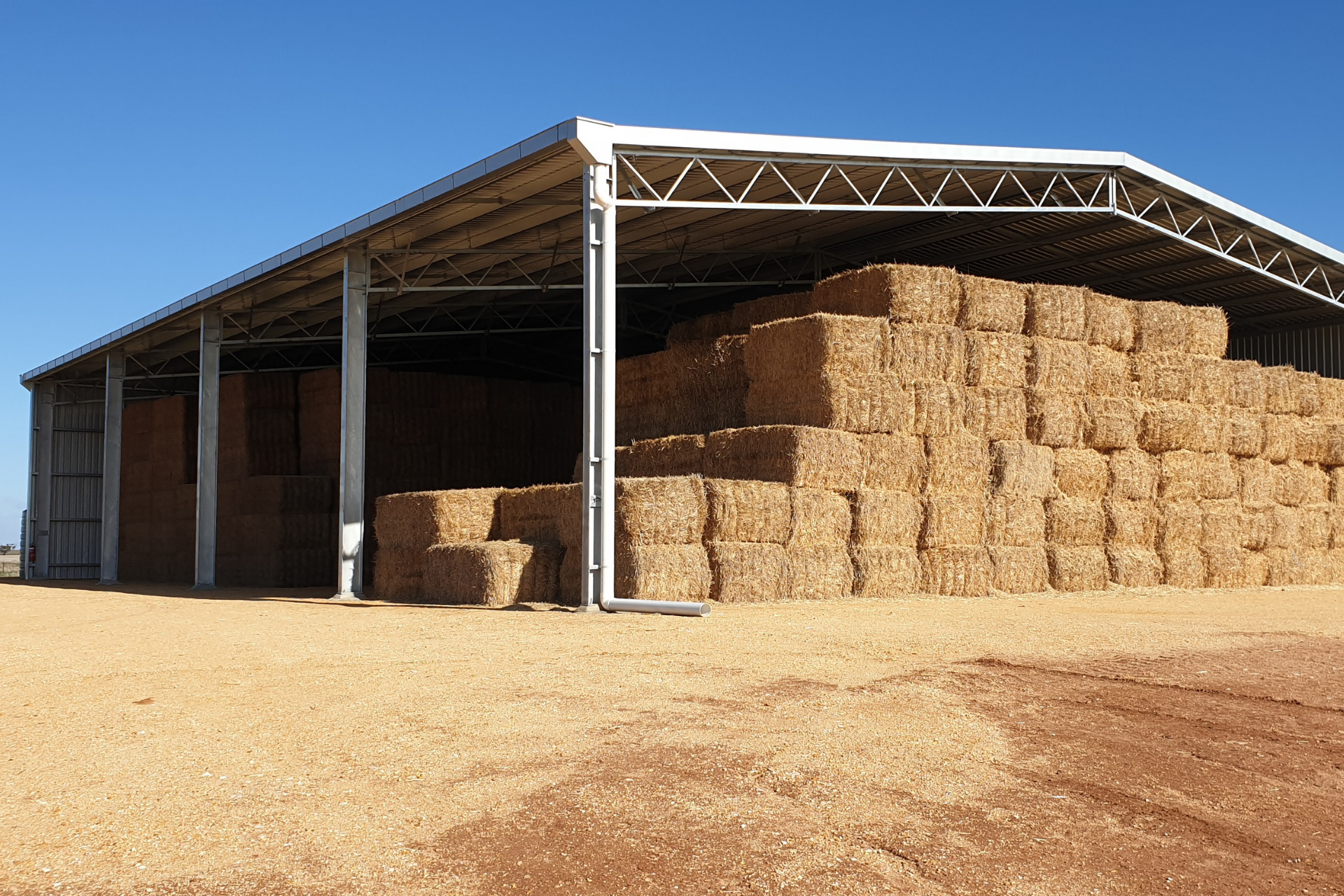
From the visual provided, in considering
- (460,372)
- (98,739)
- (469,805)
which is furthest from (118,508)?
(469,805)

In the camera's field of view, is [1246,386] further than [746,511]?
Yes

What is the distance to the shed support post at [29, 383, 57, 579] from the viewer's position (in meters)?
34.3

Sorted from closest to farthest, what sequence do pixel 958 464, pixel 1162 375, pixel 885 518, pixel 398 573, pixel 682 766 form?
pixel 682 766, pixel 885 518, pixel 958 464, pixel 398 573, pixel 1162 375

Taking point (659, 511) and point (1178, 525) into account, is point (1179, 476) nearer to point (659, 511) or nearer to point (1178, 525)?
point (1178, 525)

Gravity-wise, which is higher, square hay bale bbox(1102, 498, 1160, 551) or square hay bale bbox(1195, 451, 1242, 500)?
square hay bale bbox(1195, 451, 1242, 500)

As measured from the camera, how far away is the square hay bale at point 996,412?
18016mm

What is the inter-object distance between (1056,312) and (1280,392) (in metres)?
5.95

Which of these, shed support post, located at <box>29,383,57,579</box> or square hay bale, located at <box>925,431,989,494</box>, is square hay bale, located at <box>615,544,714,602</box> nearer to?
square hay bale, located at <box>925,431,989,494</box>

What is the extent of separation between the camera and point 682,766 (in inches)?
228

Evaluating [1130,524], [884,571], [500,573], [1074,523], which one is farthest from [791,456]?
[1130,524]

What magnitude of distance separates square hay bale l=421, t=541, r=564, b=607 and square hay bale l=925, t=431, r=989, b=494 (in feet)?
19.2

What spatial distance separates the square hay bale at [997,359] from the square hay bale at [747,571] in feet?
16.1

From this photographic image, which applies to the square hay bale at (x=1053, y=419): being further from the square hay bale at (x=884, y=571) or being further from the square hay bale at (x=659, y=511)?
the square hay bale at (x=659, y=511)

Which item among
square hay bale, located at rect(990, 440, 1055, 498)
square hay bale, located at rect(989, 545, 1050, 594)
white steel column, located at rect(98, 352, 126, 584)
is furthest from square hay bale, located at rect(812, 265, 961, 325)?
white steel column, located at rect(98, 352, 126, 584)
